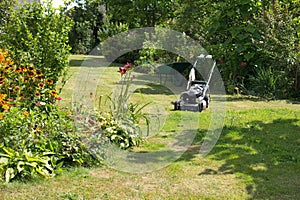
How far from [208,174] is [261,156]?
1.06m

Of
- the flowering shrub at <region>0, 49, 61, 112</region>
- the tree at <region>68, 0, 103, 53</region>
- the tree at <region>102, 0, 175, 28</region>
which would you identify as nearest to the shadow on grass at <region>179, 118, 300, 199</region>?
the flowering shrub at <region>0, 49, 61, 112</region>

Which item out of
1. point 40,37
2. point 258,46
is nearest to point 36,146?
point 40,37

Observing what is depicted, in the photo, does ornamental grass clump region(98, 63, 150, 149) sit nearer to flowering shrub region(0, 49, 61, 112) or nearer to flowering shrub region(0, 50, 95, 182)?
flowering shrub region(0, 50, 95, 182)

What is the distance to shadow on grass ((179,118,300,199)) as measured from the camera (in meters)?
4.29

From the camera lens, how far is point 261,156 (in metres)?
5.36

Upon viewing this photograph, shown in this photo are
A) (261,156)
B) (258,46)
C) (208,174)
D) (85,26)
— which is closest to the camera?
(208,174)

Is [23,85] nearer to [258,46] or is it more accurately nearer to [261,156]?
[261,156]

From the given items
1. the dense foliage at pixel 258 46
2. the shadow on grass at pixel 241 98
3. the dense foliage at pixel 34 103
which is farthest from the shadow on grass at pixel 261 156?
the dense foliage at pixel 258 46

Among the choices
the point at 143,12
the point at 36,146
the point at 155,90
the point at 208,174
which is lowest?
the point at 208,174

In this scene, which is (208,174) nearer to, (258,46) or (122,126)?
(122,126)

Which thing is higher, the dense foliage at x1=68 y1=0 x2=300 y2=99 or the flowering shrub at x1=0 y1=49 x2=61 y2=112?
the dense foliage at x1=68 y1=0 x2=300 y2=99

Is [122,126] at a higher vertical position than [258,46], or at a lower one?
lower

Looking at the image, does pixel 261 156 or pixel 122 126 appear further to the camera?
pixel 122 126

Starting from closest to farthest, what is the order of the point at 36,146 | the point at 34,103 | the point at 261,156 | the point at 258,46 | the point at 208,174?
the point at 36,146 → the point at 208,174 → the point at 261,156 → the point at 34,103 → the point at 258,46
